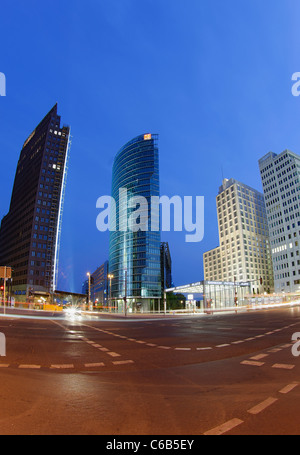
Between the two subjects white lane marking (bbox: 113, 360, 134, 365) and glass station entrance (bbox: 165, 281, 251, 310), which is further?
glass station entrance (bbox: 165, 281, 251, 310)

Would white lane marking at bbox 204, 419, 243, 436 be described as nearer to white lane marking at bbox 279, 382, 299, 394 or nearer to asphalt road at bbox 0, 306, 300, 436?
asphalt road at bbox 0, 306, 300, 436

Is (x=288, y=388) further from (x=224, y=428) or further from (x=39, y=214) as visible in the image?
(x=39, y=214)

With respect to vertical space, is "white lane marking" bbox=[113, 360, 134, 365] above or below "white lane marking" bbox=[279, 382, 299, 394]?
below

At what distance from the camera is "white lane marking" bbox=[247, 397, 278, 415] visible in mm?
3727

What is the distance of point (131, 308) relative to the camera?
311 feet

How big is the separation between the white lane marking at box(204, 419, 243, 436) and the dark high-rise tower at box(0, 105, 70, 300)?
96.0 metres

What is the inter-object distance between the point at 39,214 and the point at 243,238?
312 ft

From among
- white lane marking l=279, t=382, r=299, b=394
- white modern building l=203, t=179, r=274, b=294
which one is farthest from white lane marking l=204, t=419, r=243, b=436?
white modern building l=203, t=179, r=274, b=294

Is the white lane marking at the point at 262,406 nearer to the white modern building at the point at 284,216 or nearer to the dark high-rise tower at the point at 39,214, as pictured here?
the dark high-rise tower at the point at 39,214

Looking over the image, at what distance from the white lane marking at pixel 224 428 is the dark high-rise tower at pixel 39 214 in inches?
3779

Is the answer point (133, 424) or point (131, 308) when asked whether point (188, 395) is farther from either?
point (131, 308)

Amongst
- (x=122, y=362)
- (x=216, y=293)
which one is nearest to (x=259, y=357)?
(x=122, y=362)

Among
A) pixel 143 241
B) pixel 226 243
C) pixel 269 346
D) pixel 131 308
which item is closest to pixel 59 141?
pixel 143 241
